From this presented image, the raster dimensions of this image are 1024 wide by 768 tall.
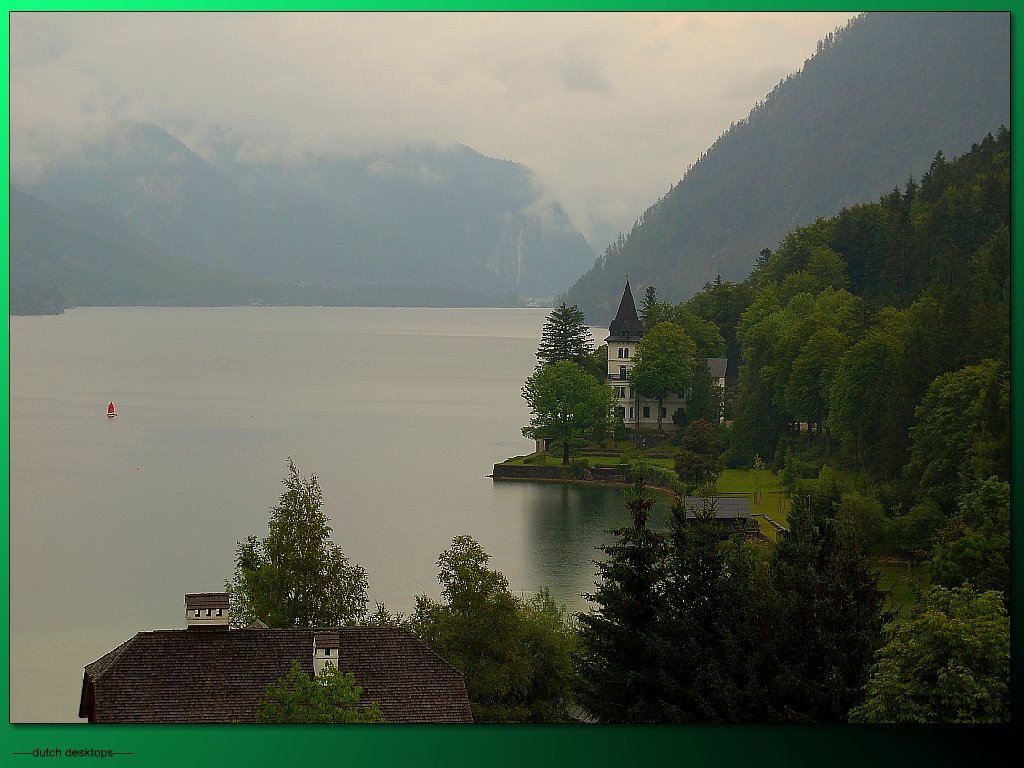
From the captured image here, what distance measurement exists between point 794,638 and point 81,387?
607cm

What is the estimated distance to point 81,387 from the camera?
30.2 ft

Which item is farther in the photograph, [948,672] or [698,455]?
[698,455]

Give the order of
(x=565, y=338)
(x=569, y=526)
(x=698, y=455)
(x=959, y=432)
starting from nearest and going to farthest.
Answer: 1. (x=959, y=432)
2. (x=698, y=455)
3. (x=569, y=526)
4. (x=565, y=338)

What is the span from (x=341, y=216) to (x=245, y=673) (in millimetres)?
4478

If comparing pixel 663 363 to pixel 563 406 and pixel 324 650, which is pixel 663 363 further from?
pixel 324 650

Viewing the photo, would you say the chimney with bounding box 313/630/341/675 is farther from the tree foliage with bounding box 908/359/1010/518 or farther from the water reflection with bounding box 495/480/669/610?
the tree foliage with bounding box 908/359/1010/518

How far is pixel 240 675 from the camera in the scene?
212 inches

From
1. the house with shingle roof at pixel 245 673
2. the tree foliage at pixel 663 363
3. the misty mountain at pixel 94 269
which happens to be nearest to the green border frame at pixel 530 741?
the house with shingle roof at pixel 245 673

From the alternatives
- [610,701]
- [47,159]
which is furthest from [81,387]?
[610,701]

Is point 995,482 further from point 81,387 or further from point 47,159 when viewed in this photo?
point 81,387

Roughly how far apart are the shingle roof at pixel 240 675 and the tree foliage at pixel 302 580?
3.10 feet

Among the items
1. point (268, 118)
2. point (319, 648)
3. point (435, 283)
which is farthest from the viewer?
point (435, 283)

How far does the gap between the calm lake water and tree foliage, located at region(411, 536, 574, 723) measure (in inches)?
82.6

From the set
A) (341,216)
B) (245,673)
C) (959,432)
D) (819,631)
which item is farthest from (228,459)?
(819,631)
